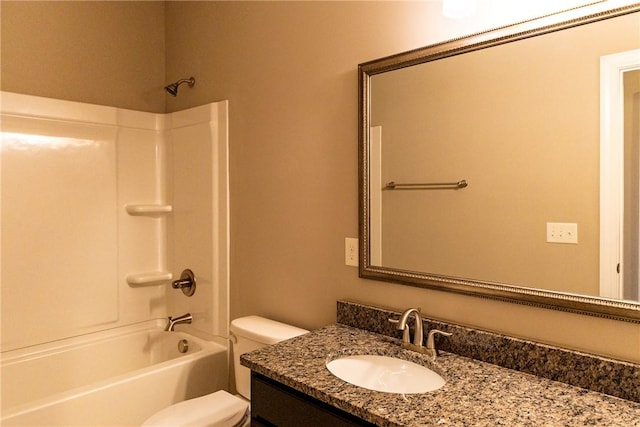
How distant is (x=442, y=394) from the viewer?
113cm

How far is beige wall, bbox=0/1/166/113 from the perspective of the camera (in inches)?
85.7

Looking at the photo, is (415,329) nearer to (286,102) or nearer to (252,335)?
(252,335)

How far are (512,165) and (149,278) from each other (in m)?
2.06

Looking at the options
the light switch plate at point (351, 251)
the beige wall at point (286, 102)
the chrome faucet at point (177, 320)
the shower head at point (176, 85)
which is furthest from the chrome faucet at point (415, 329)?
the shower head at point (176, 85)

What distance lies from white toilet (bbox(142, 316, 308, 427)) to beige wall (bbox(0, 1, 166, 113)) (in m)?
1.54

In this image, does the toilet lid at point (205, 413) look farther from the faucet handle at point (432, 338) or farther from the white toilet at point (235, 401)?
the faucet handle at point (432, 338)

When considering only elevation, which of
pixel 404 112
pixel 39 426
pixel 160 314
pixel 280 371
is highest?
pixel 404 112

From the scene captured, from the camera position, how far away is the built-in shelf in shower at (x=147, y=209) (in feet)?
8.29

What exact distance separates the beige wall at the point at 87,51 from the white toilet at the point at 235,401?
1539mm

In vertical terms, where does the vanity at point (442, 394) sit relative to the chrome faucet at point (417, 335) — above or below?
below

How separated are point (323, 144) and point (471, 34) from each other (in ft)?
2.29

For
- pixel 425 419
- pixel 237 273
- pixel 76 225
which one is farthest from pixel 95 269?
pixel 425 419

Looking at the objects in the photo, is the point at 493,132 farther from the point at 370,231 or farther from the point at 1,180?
the point at 1,180

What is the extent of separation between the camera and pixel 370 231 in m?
1.69
